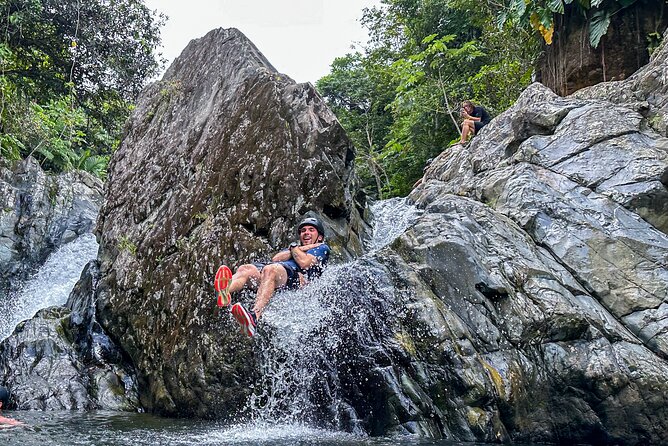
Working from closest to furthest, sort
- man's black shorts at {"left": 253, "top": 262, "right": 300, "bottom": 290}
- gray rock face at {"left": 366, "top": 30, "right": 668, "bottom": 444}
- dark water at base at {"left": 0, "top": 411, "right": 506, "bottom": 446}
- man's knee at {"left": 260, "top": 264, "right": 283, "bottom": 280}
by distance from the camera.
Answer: dark water at base at {"left": 0, "top": 411, "right": 506, "bottom": 446} < gray rock face at {"left": 366, "top": 30, "right": 668, "bottom": 444} < man's knee at {"left": 260, "top": 264, "right": 283, "bottom": 280} < man's black shorts at {"left": 253, "top": 262, "right": 300, "bottom": 290}

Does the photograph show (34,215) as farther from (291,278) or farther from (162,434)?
(162,434)

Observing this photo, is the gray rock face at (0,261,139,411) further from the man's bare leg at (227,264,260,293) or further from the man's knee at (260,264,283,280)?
the man's knee at (260,264,283,280)

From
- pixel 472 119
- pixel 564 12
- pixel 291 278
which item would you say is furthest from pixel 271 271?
pixel 564 12

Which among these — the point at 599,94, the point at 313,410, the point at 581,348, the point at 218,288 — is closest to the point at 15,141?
the point at 218,288

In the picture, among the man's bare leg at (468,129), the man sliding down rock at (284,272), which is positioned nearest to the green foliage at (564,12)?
the man's bare leg at (468,129)

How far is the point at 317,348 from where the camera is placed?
7.24m

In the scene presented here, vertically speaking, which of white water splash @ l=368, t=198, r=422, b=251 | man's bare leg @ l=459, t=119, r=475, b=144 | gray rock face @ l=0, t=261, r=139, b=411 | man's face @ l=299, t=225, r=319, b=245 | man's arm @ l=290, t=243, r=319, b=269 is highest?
man's bare leg @ l=459, t=119, r=475, b=144

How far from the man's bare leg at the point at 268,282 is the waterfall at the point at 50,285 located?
7814 mm

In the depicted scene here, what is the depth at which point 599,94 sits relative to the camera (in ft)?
37.7

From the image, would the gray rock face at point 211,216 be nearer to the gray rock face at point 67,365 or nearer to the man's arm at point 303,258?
the gray rock face at point 67,365

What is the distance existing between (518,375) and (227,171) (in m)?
5.50

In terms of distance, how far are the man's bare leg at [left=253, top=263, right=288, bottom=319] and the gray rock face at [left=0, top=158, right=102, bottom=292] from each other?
10549 mm

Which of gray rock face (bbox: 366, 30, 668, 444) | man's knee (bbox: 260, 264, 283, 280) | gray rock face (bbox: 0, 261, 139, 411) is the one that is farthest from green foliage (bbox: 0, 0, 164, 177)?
gray rock face (bbox: 366, 30, 668, 444)

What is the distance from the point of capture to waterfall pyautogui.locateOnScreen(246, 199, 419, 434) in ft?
22.7
